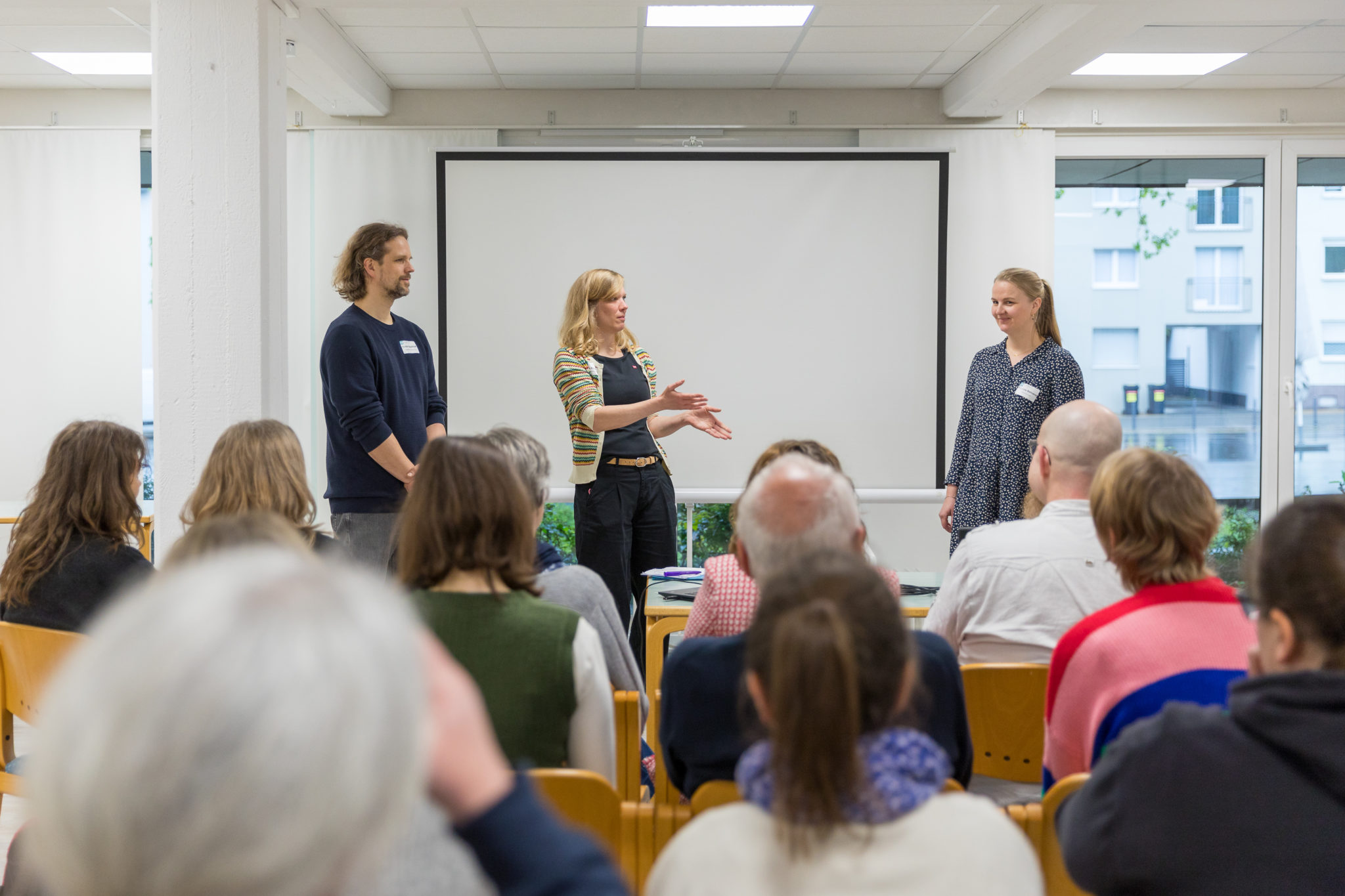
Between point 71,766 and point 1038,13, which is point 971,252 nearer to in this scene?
point 1038,13

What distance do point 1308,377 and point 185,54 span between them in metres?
5.63

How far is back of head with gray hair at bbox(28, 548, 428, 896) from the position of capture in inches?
17.5

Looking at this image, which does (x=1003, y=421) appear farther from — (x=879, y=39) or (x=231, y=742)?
(x=231, y=742)

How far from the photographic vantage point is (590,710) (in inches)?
58.4

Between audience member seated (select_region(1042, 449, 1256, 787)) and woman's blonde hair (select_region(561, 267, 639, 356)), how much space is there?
2356 mm

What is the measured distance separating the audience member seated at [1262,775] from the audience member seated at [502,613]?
0.72 metres

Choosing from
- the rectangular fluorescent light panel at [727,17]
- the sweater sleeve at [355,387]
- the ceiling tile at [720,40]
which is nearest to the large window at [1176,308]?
the ceiling tile at [720,40]

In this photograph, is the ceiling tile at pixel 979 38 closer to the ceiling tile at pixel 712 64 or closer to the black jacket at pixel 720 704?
the ceiling tile at pixel 712 64

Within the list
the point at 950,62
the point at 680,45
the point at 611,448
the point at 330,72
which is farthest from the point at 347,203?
the point at 950,62

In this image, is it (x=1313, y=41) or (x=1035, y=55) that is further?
(x=1313, y=41)

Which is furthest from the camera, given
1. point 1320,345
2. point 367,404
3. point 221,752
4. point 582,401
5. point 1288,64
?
point 1320,345

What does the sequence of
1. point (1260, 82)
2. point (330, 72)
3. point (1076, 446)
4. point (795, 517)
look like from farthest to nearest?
point (1260, 82) < point (330, 72) < point (1076, 446) < point (795, 517)

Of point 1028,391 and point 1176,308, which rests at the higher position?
point 1176,308

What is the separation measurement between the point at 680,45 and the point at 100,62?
2.78 metres
